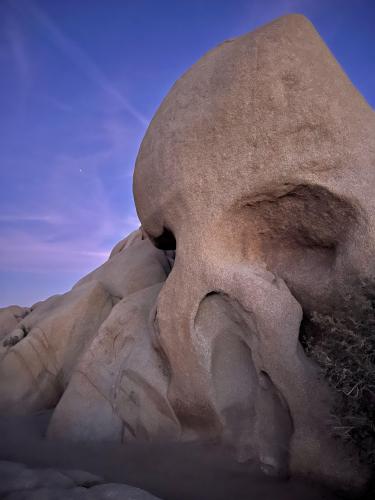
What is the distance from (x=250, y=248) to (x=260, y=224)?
366mm

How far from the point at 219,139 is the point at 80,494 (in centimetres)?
416

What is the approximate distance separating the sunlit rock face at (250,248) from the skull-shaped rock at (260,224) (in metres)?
0.02

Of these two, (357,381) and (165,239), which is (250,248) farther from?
(357,381)

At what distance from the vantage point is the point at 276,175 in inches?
181

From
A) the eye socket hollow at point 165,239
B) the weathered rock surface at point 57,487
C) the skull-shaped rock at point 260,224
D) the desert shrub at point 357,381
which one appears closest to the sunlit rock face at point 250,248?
the skull-shaped rock at point 260,224

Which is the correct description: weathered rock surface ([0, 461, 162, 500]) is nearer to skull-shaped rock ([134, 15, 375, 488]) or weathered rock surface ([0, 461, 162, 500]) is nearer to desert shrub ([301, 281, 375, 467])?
skull-shaped rock ([134, 15, 375, 488])

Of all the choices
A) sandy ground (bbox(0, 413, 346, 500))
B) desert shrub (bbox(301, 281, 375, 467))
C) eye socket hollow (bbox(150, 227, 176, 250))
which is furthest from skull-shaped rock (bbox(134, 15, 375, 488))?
desert shrub (bbox(301, 281, 375, 467))

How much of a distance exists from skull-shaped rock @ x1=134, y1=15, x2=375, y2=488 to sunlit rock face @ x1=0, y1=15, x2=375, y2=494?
0.05 feet

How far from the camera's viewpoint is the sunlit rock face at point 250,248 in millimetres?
4215

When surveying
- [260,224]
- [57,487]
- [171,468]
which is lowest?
[171,468]

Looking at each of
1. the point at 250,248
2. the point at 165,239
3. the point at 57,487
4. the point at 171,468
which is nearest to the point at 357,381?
the point at 171,468

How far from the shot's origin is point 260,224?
5082 millimetres

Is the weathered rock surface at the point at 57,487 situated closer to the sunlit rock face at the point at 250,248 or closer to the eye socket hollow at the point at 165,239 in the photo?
the sunlit rock face at the point at 250,248

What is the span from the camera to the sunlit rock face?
4.21 m
